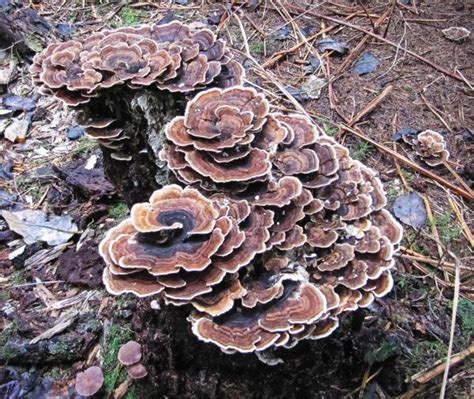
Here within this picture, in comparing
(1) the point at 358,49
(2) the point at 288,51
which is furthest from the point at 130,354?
(1) the point at 358,49

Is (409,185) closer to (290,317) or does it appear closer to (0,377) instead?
(290,317)

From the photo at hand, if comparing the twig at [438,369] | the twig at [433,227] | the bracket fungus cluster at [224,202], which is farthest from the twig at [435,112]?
the twig at [438,369]

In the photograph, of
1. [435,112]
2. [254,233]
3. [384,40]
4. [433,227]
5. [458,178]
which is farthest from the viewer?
[384,40]

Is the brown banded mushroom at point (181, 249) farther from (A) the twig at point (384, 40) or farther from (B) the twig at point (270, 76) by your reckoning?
(A) the twig at point (384, 40)

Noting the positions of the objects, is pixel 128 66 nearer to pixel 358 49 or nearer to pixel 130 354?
pixel 130 354

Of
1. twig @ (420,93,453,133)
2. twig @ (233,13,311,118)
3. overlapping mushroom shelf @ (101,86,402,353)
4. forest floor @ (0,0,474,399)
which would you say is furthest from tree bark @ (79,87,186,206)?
twig @ (420,93,453,133)

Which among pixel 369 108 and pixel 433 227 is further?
pixel 369 108

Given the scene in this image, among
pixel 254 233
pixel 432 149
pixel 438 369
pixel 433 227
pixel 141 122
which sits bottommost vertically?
pixel 433 227

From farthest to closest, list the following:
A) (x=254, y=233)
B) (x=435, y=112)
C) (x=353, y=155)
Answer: (x=435, y=112) < (x=353, y=155) < (x=254, y=233)
